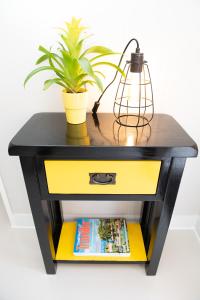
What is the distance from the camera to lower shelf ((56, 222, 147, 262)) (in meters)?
1.06

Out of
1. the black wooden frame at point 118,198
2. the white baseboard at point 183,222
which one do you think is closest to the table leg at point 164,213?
the black wooden frame at point 118,198

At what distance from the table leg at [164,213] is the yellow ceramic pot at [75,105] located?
400 mm

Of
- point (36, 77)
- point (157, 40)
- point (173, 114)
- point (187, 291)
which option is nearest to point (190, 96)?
point (173, 114)

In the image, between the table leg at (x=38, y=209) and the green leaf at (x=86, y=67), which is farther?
the table leg at (x=38, y=209)

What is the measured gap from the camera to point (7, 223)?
4.59 feet

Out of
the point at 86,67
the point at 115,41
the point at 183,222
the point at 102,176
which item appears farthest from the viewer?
the point at 183,222

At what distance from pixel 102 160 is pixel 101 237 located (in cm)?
65

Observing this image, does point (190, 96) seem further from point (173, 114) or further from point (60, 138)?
point (60, 138)

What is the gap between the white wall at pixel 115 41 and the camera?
808 mm

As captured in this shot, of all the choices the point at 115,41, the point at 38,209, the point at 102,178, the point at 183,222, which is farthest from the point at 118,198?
the point at 183,222

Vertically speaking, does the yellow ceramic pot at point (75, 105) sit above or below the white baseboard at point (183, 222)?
above

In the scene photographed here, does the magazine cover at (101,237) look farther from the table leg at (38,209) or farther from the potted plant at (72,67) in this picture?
the potted plant at (72,67)

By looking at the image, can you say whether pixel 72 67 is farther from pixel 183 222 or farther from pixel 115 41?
pixel 183 222

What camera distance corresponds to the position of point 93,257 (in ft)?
3.48
